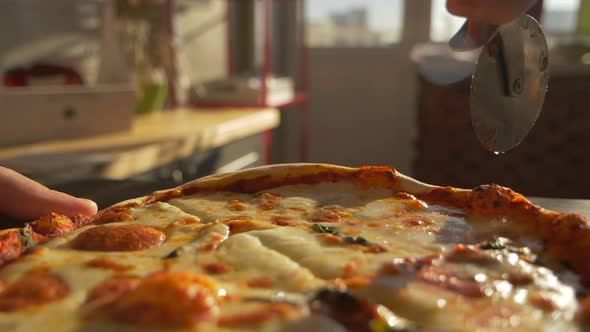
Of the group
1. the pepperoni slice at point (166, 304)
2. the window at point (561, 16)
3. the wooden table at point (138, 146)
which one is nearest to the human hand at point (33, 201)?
the pepperoni slice at point (166, 304)

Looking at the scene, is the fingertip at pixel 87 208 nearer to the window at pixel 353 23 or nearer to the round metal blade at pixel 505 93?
the round metal blade at pixel 505 93

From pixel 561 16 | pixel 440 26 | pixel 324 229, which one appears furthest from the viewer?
pixel 440 26

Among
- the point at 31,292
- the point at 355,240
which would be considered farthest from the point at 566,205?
the point at 31,292

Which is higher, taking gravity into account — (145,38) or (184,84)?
(145,38)

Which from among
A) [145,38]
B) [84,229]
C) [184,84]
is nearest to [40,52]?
[145,38]

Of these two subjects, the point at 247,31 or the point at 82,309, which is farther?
the point at 247,31

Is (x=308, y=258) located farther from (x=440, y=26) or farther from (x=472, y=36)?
(x=440, y=26)

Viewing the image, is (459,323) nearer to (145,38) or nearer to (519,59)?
(519,59)
